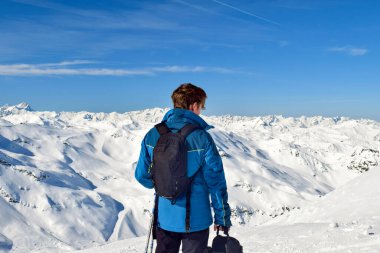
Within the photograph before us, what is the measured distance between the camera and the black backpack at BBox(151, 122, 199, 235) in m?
6.11

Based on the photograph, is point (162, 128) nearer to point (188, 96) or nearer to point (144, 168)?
point (188, 96)

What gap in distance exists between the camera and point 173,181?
6.12 m

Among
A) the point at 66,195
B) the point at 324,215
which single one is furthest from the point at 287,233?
the point at 66,195

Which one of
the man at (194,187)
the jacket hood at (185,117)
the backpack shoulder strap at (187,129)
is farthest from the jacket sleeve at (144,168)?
the backpack shoulder strap at (187,129)

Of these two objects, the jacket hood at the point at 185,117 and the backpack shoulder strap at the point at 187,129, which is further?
the jacket hood at the point at 185,117

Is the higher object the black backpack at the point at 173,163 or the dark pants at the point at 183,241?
the black backpack at the point at 173,163

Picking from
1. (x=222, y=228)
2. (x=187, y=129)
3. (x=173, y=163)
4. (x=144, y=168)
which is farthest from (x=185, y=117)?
(x=222, y=228)

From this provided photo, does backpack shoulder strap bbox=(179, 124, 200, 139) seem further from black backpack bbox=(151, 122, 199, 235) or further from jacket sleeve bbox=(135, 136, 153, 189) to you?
jacket sleeve bbox=(135, 136, 153, 189)

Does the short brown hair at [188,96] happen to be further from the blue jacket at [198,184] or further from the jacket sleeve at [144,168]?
the jacket sleeve at [144,168]

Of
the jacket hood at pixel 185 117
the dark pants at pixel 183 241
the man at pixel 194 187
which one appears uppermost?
the jacket hood at pixel 185 117

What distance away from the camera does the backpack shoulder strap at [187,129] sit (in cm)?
613

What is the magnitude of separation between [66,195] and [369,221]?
623 feet

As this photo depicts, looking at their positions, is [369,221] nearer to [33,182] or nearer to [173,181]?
[173,181]

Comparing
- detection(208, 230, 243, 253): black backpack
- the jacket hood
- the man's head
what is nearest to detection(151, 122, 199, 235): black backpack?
the jacket hood
